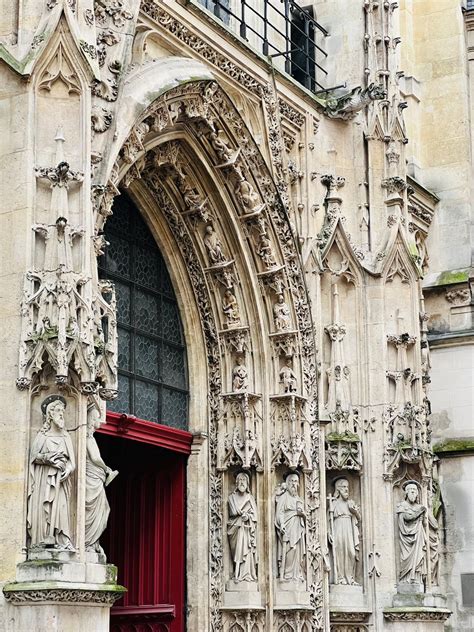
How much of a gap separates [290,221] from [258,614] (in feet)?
14.1

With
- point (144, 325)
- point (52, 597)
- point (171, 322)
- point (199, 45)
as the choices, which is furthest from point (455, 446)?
point (52, 597)

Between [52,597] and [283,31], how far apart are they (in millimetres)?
9292

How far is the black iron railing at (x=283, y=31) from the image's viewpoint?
1526 cm

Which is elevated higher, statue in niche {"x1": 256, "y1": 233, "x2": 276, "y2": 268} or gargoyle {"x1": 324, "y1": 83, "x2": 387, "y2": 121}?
gargoyle {"x1": 324, "y1": 83, "x2": 387, "y2": 121}

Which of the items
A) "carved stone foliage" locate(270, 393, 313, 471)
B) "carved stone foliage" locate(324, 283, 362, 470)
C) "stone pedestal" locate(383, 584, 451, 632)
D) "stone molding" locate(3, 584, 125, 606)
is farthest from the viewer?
"carved stone foliage" locate(324, 283, 362, 470)

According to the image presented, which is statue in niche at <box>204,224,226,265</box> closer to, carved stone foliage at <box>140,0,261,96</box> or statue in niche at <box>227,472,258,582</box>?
carved stone foliage at <box>140,0,261,96</box>

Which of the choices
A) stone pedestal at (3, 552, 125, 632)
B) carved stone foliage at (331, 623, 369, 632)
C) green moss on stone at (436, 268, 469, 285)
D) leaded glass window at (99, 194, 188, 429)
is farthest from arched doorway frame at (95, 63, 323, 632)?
stone pedestal at (3, 552, 125, 632)

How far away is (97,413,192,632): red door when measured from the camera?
1364cm

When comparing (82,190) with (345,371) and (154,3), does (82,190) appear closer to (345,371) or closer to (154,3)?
(154,3)

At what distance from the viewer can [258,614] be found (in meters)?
13.5

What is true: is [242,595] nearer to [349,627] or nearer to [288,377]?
[349,627]

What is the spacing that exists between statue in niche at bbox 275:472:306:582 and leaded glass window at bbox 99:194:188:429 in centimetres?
136

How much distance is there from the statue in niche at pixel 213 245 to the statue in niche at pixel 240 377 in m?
1.12

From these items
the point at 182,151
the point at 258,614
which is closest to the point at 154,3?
the point at 182,151
